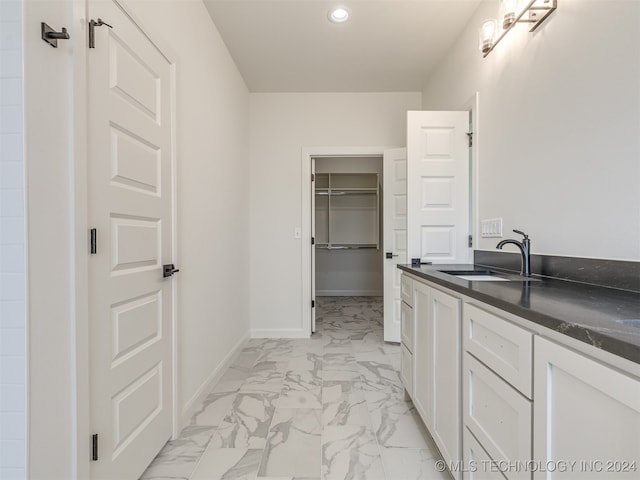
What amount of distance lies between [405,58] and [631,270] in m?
2.47

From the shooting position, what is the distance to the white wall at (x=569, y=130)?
3.52 ft

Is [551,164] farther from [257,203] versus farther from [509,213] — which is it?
[257,203]

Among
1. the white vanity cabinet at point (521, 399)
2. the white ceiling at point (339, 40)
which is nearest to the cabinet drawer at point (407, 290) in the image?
the white vanity cabinet at point (521, 399)

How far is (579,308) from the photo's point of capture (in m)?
0.79

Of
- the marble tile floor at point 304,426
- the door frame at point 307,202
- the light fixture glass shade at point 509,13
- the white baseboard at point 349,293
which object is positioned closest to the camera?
the marble tile floor at point 304,426

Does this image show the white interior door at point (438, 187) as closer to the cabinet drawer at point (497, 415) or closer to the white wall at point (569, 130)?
the white wall at point (569, 130)

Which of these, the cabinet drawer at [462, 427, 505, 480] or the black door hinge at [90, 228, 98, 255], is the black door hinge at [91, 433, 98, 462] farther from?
the cabinet drawer at [462, 427, 505, 480]

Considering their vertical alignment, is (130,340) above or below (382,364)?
above

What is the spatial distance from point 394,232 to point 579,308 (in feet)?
7.94

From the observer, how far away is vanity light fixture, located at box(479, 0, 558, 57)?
1.44 m

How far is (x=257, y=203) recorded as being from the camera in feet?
11.2

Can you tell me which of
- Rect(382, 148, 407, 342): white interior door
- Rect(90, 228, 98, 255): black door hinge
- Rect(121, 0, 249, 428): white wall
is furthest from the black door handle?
Rect(382, 148, 407, 342): white interior door

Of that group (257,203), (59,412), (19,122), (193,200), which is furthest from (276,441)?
(257,203)

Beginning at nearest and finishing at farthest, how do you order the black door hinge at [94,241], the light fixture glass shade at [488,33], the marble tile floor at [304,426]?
the black door hinge at [94,241] < the marble tile floor at [304,426] < the light fixture glass shade at [488,33]
